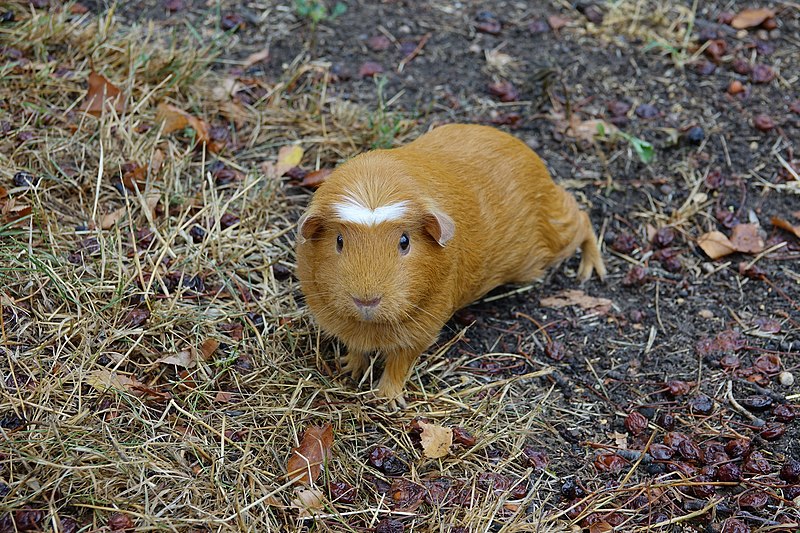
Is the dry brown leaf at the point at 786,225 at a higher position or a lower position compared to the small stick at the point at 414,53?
lower

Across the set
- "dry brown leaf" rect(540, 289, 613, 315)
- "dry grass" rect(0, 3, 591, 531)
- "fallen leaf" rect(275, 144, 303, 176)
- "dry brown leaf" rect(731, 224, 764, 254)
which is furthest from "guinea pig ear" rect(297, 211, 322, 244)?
"dry brown leaf" rect(731, 224, 764, 254)

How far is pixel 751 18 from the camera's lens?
632 centimetres

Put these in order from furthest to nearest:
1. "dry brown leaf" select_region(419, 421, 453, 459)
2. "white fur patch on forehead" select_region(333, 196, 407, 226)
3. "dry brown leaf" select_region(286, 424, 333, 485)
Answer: "dry brown leaf" select_region(419, 421, 453, 459), "dry brown leaf" select_region(286, 424, 333, 485), "white fur patch on forehead" select_region(333, 196, 407, 226)

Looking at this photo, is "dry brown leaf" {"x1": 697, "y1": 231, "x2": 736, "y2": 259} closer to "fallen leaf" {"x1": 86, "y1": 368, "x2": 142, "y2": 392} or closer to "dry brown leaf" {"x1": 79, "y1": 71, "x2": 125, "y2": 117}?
"fallen leaf" {"x1": 86, "y1": 368, "x2": 142, "y2": 392}

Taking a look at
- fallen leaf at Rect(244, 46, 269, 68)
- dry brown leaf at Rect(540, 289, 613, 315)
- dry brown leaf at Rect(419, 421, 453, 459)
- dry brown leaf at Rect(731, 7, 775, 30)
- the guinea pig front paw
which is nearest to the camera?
dry brown leaf at Rect(419, 421, 453, 459)

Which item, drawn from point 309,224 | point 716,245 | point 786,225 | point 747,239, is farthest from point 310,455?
point 786,225

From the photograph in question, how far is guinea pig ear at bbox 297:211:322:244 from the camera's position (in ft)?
12.0

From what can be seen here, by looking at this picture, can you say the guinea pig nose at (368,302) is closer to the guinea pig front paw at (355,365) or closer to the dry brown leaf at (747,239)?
A: the guinea pig front paw at (355,365)

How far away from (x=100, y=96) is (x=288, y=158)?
1236 millimetres

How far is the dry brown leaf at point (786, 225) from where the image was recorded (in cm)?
500

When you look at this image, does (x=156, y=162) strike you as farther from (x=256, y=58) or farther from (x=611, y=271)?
(x=611, y=271)

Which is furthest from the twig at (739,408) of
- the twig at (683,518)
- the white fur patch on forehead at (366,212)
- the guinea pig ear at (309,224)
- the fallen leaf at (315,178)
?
the fallen leaf at (315,178)

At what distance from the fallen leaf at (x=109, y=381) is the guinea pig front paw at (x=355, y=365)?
41.3 inches

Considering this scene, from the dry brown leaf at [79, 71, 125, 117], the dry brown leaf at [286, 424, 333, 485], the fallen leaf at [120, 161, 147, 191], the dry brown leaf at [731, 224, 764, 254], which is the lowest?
the dry brown leaf at [286, 424, 333, 485]
